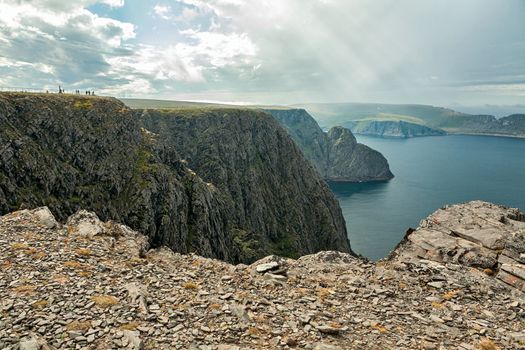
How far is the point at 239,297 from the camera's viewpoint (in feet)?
62.1

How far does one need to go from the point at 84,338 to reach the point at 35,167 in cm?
8011

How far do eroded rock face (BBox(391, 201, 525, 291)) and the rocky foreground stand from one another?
17cm

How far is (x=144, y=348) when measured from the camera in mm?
13891

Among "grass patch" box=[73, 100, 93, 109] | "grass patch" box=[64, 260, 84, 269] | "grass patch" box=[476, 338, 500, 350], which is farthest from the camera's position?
"grass patch" box=[73, 100, 93, 109]

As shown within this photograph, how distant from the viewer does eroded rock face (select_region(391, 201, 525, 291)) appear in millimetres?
24625

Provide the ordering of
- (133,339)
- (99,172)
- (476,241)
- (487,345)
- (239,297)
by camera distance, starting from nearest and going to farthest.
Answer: (133,339)
(487,345)
(239,297)
(476,241)
(99,172)

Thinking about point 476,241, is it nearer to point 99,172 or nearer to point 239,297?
point 239,297

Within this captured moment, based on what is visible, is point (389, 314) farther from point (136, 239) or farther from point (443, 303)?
point (136, 239)

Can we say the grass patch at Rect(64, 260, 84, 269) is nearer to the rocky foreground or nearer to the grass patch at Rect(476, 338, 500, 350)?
the rocky foreground

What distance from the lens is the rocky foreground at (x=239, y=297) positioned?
15023mm

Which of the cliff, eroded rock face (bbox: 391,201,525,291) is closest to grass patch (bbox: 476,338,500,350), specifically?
eroded rock face (bbox: 391,201,525,291)

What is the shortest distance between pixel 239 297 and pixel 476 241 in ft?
73.2

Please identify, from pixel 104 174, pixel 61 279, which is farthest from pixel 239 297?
pixel 104 174

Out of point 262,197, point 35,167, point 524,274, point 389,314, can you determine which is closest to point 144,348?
point 389,314
